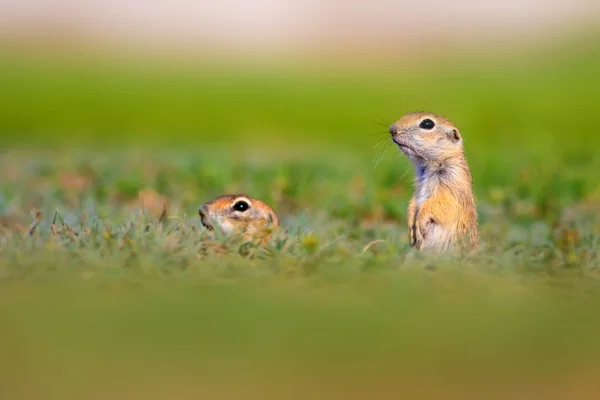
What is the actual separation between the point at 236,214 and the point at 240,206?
2.4 inches

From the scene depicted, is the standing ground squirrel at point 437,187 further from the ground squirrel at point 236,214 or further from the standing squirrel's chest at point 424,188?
the ground squirrel at point 236,214

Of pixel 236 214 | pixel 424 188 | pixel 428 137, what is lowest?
pixel 236 214

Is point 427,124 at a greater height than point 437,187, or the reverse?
point 427,124

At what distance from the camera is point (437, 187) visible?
6219mm

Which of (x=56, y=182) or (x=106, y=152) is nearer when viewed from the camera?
(x=56, y=182)

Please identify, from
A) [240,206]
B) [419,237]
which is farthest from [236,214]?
[419,237]

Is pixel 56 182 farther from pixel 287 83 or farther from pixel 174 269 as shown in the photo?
pixel 287 83

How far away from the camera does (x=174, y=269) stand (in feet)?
17.4

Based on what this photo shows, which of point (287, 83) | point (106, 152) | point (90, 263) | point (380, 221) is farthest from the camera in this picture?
point (287, 83)

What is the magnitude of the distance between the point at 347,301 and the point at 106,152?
26.4 feet

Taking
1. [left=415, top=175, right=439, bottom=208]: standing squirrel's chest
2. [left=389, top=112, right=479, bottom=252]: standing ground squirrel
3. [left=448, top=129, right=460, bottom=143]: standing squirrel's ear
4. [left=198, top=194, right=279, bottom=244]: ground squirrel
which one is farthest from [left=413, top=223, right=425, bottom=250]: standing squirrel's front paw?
[left=198, top=194, right=279, bottom=244]: ground squirrel

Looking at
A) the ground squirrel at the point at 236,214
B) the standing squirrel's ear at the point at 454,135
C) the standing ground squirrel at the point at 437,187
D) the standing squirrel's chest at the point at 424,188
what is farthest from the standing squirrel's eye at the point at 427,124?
the ground squirrel at the point at 236,214

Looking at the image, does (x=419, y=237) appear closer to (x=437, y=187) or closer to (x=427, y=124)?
(x=437, y=187)

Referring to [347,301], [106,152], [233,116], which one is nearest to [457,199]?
[347,301]
